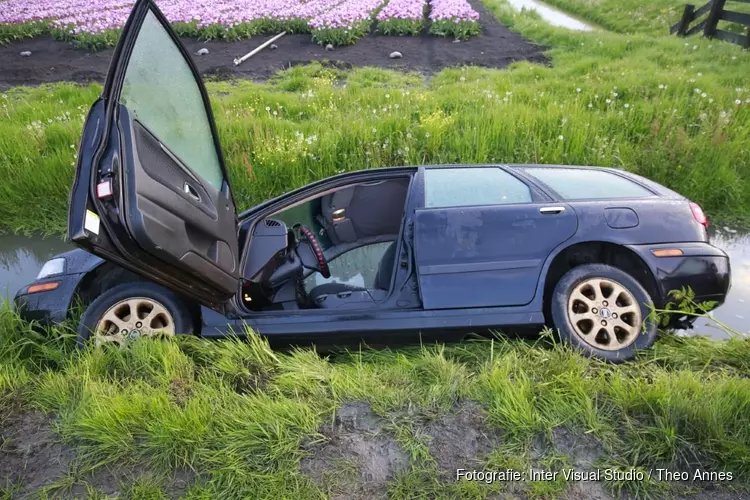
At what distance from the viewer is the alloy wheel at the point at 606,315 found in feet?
9.48

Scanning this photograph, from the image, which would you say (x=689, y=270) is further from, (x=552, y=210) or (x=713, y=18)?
(x=713, y=18)

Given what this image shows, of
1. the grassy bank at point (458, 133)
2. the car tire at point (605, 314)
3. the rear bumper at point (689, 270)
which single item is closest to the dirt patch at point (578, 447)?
the car tire at point (605, 314)

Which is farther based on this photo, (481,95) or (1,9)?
(1,9)

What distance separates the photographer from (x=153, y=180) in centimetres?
224

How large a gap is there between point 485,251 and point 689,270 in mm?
1177

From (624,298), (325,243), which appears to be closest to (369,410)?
(624,298)

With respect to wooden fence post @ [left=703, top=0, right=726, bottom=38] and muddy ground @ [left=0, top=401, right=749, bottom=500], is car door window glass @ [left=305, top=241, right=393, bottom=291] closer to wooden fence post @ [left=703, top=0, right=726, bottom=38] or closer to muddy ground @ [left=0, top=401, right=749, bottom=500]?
muddy ground @ [left=0, top=401, right=749, bottom=500]

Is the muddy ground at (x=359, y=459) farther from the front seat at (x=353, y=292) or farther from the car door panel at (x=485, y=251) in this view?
the front seat at (x=353, y=292)

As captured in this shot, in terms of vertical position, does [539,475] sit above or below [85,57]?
below

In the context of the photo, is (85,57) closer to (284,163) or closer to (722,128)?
(284,163)

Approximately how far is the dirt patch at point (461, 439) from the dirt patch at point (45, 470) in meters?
1.16

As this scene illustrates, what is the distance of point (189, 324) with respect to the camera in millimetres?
3057

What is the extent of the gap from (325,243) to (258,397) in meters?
1.79

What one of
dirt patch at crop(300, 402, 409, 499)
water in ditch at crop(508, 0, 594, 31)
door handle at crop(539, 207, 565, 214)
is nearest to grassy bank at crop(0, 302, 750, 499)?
dirt patch at crop(300, 402, 409, 499)
